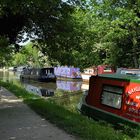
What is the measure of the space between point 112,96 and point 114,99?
27 cm

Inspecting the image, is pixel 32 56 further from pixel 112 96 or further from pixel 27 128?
pixel 27 128

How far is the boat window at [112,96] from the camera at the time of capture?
10.7 meters

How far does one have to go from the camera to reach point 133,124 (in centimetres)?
974

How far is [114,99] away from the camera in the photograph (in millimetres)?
11000

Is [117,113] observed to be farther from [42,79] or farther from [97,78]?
[42,79]

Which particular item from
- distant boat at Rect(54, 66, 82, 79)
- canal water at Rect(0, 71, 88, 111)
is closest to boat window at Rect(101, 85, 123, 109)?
canal water at Rect(0, 71, 88, 111)

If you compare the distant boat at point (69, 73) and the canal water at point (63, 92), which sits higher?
the distant boat at point (69, 73)

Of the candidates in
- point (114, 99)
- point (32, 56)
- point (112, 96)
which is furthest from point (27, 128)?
point (32, 56)

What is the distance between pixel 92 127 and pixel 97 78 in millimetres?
3302

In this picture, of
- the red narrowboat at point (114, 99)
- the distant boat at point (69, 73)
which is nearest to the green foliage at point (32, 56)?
the red narrowboat at point (114, 99)

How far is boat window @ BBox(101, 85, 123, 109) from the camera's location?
1070cm

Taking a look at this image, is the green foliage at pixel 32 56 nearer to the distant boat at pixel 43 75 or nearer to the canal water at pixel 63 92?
the distant boat at pixel 43 75

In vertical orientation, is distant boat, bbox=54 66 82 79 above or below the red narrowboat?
above

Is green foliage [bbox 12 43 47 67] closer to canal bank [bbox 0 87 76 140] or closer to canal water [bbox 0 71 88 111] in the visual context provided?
canal bank [bbox 0 87 76 140]
